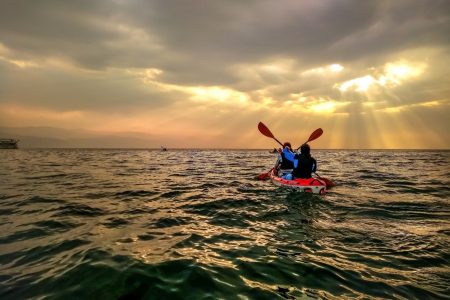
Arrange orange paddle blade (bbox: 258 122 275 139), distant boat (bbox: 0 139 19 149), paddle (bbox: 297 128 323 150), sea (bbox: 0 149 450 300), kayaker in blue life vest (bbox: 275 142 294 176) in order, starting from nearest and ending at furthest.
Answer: sea (bbox: 0 149 450 300), kayaker in blue life vest (bbox: 275 142 294 176), paddle (bbox: 297 128 323 150), orange paddle blade (bbox: 258 122 275 139), distant boat (bbox: 0 139 19 149)

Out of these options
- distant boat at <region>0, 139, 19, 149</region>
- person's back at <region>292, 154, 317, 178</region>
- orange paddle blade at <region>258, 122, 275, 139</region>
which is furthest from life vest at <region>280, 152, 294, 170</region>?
distant boat at <region>0, 139, 19, 149</region>

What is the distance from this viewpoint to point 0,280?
4797mm

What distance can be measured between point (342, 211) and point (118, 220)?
7.82 meters

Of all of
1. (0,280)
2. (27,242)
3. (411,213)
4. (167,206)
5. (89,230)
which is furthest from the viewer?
(167,206)

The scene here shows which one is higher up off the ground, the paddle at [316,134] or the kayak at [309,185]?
the paddle at [316,134]

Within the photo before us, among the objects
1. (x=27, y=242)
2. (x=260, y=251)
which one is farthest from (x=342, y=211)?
(x=27, y=242)


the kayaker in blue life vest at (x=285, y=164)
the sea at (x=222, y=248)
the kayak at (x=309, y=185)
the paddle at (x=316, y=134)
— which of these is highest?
the paddle at (x=316, y=134)

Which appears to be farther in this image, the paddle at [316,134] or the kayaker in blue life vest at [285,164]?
the paddle at [316,134]

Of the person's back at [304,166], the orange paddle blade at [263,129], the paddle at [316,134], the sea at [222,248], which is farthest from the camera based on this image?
the orange paddle blade at [263,129]

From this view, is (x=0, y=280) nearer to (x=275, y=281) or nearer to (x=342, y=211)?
(x=275, y=281)

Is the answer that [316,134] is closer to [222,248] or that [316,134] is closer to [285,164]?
[285,164]

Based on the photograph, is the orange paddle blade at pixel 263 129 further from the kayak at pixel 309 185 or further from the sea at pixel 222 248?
the sea at pixel 222 248

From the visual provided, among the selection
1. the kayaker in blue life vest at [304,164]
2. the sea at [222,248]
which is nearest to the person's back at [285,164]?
the kayaker in blue life vest at [304,164]

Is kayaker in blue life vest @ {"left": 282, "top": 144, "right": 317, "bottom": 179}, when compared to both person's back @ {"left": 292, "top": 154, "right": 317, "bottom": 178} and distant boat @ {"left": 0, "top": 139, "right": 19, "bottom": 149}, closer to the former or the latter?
person's back @ {"left": 292, "top": 154, "right": 317, "bottom": 178}
